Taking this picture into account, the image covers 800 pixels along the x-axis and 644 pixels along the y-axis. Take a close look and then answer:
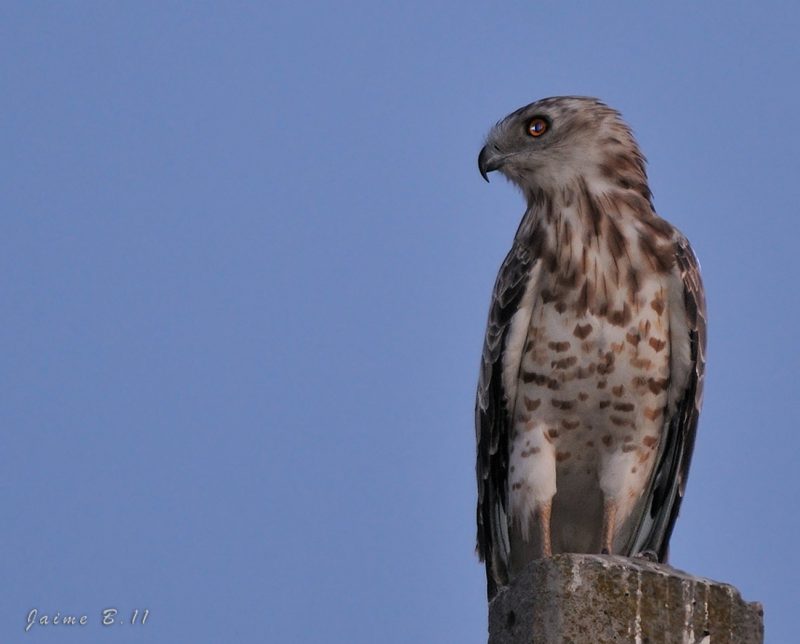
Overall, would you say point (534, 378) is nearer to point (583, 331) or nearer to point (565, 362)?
point (565, 362)

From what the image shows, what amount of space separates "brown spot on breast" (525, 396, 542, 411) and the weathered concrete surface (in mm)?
2481

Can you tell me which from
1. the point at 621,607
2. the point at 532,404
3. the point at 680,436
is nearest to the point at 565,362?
the point at 532,404

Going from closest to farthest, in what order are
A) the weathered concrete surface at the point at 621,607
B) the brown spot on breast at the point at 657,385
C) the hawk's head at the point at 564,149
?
the weathered concrete surface at the point at 621,607 < the brown spot on breast at the point at 657,385 < the hawk's head at the point at 564,149

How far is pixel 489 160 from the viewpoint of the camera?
31.2ft

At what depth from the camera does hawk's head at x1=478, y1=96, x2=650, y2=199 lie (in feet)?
29.3

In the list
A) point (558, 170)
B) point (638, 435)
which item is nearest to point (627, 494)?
point (638, 435)

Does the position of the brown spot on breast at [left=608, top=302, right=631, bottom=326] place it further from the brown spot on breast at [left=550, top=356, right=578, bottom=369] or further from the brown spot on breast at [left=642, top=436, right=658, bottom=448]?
the brown spot on breast at [left=642, top=436, right=658, bottom=448]

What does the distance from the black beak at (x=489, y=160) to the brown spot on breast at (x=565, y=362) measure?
192 cm

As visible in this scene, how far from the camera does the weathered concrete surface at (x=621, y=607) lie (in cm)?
548

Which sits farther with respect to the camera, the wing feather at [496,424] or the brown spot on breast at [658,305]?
the wing feather at [496,424]

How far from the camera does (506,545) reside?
8430 mm

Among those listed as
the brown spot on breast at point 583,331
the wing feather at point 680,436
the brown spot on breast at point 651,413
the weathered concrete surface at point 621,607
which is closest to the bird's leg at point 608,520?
the wing feather at point 680,436

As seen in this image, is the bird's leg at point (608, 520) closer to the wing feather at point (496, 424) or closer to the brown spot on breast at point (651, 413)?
the brown spot on breast at point (651, 413)

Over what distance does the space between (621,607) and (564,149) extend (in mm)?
4296
